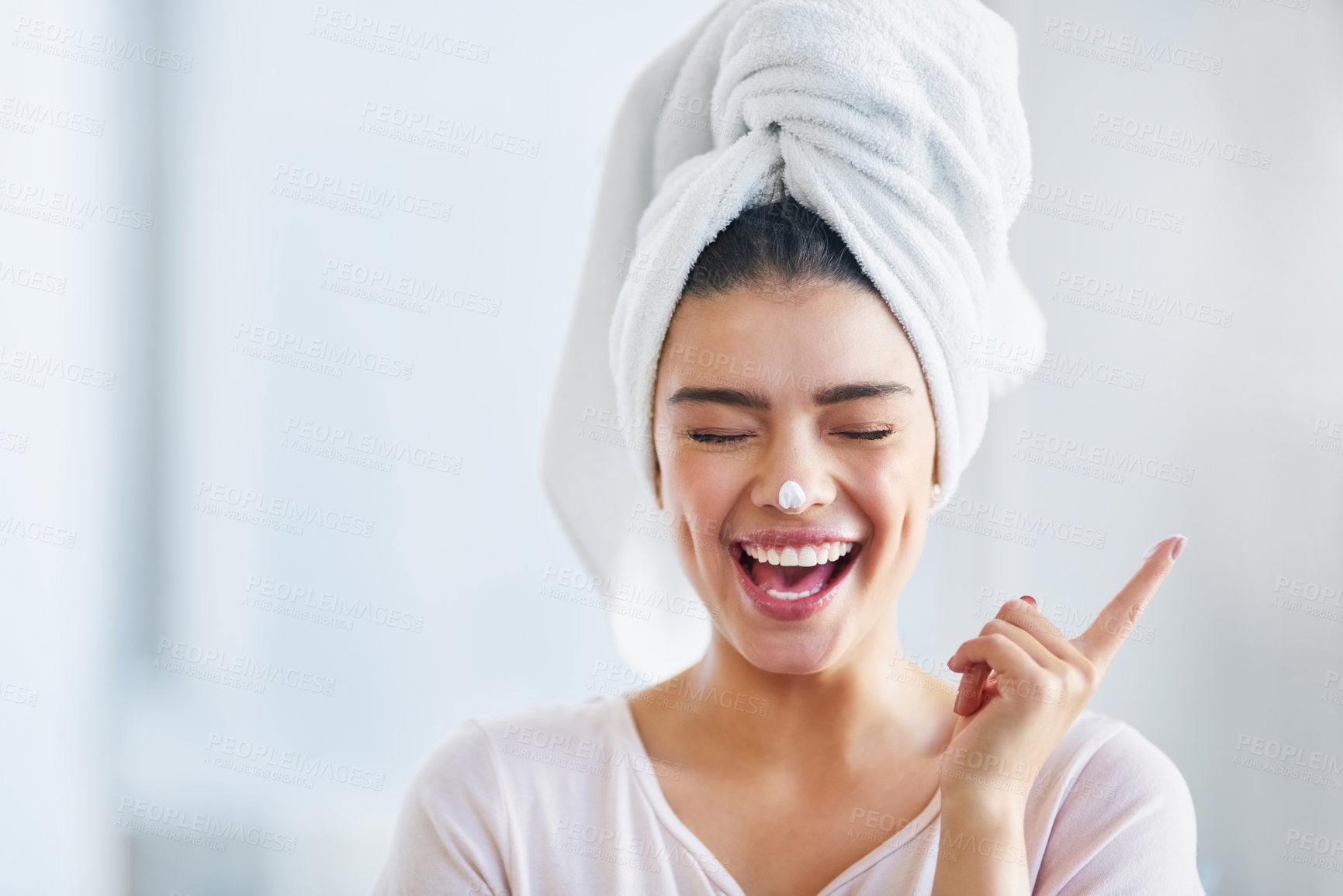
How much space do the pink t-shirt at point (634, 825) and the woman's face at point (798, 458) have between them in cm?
18

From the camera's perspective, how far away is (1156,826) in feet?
2.87

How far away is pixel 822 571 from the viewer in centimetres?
92

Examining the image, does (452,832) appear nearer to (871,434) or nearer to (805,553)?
(805,553)

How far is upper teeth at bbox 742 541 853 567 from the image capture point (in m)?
0.90

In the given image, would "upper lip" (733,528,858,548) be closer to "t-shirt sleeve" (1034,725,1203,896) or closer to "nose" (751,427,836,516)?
"nose" (751,427,836,516)

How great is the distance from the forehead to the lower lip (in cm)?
17

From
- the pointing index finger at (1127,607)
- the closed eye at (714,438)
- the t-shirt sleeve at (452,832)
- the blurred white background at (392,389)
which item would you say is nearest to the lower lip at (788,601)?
the closed eye at (714,438)

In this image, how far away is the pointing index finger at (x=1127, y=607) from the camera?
0.85m

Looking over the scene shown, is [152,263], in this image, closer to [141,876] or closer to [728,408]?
[141,876]

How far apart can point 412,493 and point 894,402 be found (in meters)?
0.81

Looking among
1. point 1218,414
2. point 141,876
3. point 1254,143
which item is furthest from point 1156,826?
point 141,876

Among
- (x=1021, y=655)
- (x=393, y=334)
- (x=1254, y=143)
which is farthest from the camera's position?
(x=393, y=334)

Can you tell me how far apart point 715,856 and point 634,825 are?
0.08 metres

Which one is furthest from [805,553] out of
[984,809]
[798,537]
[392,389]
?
[392,389]
